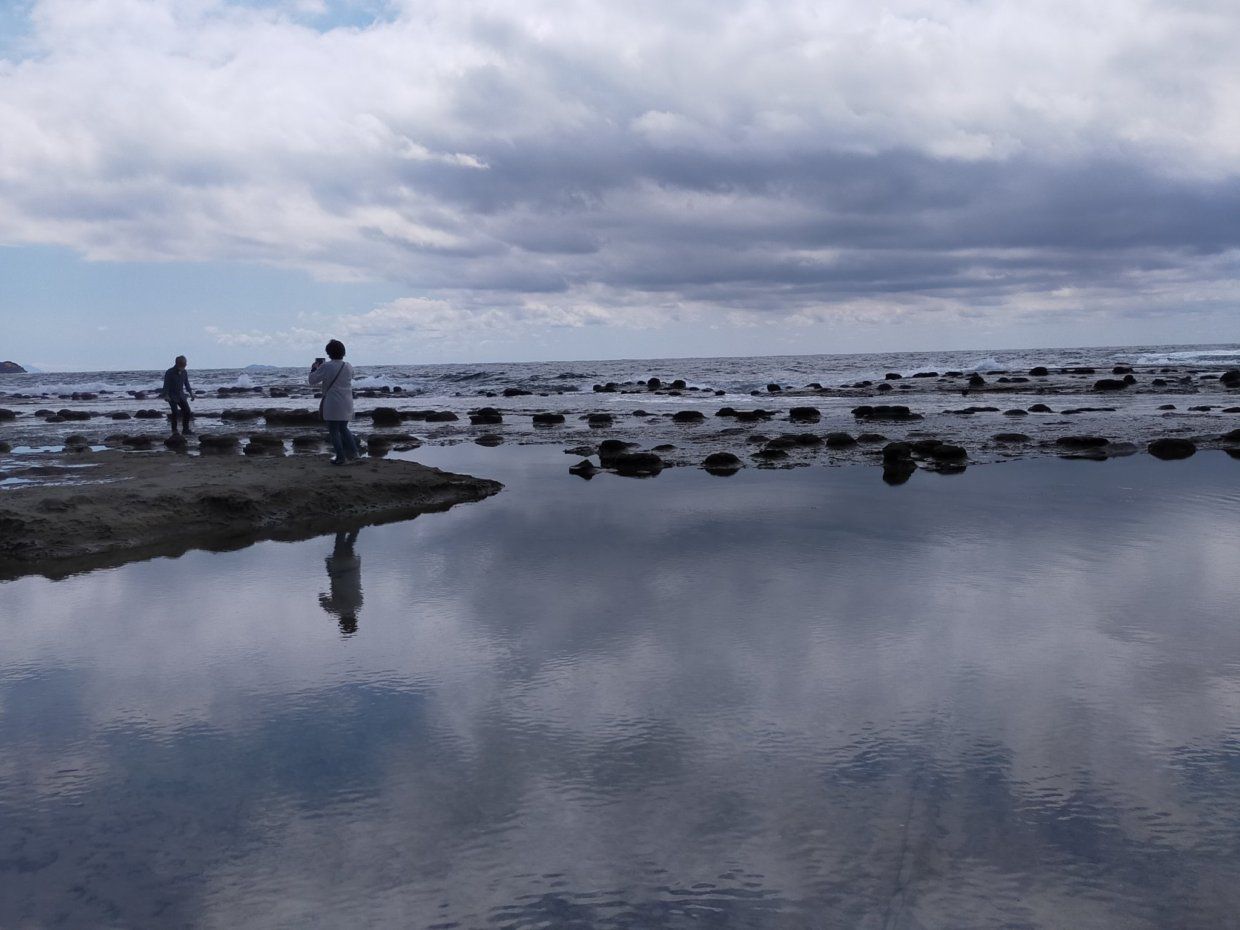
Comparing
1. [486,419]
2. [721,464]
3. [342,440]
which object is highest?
[342,440]

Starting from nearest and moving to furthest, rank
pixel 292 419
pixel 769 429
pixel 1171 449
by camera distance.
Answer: pixel 1171 449, pixel 769 429, pixel 292 419

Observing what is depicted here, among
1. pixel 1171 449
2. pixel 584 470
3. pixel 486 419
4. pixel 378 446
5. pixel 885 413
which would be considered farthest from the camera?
Result: pixel 486 419

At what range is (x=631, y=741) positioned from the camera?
407cm

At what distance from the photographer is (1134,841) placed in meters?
3.19

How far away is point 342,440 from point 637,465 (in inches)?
177

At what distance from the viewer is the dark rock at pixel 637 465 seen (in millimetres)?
13867

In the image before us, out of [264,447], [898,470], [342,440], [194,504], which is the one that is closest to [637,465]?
[898,470]

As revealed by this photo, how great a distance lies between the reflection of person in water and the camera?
6188 millimetres

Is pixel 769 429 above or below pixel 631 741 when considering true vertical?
above

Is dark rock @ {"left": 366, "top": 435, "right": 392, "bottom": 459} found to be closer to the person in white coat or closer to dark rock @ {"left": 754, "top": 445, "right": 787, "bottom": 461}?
the person in white coat

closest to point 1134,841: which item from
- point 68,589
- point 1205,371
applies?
point 68,589

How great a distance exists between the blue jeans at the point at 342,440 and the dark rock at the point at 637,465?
3.96 meters

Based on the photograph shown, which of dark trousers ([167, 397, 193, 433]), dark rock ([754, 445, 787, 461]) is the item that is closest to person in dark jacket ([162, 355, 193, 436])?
dark trousers ([167, 397, 193, 433])

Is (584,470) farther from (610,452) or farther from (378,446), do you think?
(378,446)
